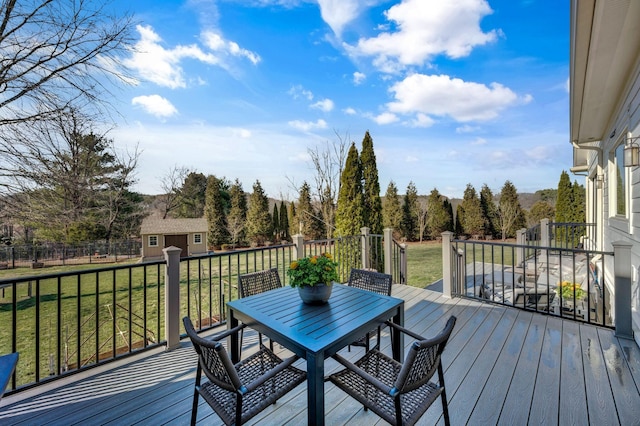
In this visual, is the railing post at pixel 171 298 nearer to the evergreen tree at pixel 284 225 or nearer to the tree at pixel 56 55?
the tree at pixel 56 55

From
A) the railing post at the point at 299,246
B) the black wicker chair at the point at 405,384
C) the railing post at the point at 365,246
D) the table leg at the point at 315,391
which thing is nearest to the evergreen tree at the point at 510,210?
the railing post at the point at 365,246

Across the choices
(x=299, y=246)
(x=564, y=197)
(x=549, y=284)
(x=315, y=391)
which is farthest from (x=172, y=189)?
(x=564, y=197)

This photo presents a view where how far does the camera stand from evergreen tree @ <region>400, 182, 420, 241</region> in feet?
50.6

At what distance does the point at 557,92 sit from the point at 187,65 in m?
8.88

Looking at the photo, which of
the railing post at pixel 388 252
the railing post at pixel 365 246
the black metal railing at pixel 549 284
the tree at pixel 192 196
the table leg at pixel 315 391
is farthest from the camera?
the tree at pixel 192 196

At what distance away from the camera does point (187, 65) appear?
5.98 meters

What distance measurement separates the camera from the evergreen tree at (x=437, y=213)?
49.1 ft

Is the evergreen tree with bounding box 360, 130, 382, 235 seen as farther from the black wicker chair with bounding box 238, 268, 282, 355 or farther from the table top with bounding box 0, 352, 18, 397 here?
the table top with bounding box 0, 352, 18, 397

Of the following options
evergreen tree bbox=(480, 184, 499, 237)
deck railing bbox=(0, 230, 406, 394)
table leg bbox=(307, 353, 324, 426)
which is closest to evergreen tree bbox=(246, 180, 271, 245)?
deck railing bbox=(0, 230, 406, 394)

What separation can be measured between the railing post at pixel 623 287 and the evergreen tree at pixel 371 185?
239 inches

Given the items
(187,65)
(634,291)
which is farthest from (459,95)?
(187,65)

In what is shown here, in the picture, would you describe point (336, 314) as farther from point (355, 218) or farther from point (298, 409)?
point (355, 218)

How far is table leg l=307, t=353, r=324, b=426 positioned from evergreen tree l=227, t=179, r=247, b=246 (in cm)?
1697

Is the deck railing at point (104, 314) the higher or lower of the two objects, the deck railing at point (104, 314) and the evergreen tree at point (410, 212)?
the lower
